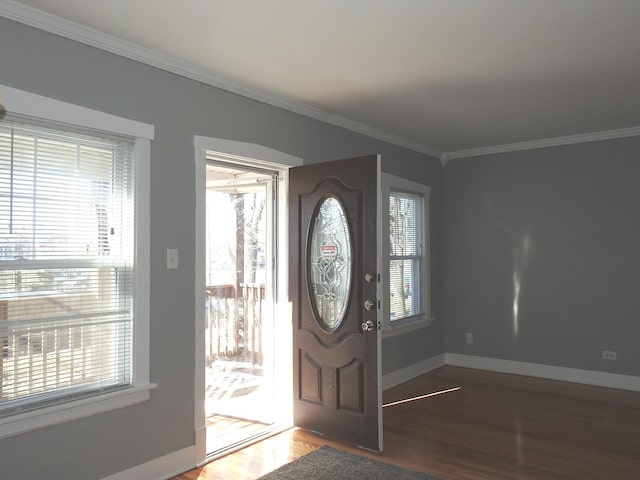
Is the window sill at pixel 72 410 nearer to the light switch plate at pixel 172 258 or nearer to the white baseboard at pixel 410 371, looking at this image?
the light switch plate at pixel 172 258

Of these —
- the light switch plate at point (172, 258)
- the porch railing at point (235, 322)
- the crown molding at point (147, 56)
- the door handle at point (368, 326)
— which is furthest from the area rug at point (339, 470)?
the crown molding at point (147, 56)

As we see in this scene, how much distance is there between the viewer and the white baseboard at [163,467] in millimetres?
2906

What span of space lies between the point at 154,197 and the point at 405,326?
3207 mm

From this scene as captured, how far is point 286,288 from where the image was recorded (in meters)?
4.06

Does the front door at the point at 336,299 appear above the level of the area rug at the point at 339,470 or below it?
above

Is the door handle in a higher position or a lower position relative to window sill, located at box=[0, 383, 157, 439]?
higher

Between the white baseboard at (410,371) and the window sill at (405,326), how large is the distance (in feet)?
1.27

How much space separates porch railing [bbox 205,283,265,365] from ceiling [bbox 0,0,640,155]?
185cm

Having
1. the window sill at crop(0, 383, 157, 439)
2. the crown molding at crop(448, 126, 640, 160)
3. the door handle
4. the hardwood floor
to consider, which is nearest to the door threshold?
the hardwood floor

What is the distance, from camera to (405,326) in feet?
17.7

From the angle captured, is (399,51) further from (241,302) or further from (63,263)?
(241,302)

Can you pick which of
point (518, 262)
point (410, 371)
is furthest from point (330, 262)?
point (518, 262)

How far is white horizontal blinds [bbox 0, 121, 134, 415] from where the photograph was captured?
2484 mm

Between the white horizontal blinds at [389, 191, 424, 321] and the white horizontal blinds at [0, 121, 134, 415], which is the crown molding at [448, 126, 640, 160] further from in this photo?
the white horizontal blinds at [0, 121, 134, 415]
